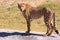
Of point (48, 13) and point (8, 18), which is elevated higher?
point (48, 13)

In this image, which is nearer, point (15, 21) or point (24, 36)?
point (24, 36)

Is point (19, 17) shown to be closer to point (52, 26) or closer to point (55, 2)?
point (55, 2)

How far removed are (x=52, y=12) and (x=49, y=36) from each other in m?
0.98

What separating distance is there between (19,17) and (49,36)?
785 centimetres

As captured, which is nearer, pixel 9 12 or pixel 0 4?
pixel 9 12

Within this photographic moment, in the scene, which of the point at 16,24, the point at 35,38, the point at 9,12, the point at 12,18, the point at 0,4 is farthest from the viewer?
the point at 0,4

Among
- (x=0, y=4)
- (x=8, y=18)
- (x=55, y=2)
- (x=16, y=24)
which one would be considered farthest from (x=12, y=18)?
(x=55, y=2)

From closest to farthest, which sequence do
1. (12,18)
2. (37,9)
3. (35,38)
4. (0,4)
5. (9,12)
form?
(35,38)
(37,9)
(12,18)
(9,12)
(0,4)

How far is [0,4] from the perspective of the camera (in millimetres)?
21469

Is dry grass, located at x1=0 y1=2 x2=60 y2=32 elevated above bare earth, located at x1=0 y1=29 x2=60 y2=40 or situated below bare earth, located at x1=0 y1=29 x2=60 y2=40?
below

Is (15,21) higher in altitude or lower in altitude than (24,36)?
lower

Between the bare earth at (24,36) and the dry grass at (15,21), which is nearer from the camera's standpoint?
the bare earth at (24,36)

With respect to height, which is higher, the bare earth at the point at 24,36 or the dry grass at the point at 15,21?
the bare earth at the point at 24,36

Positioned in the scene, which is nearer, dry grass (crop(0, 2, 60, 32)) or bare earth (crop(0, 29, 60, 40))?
bare earth (crop(0, 29, 60, 40))
